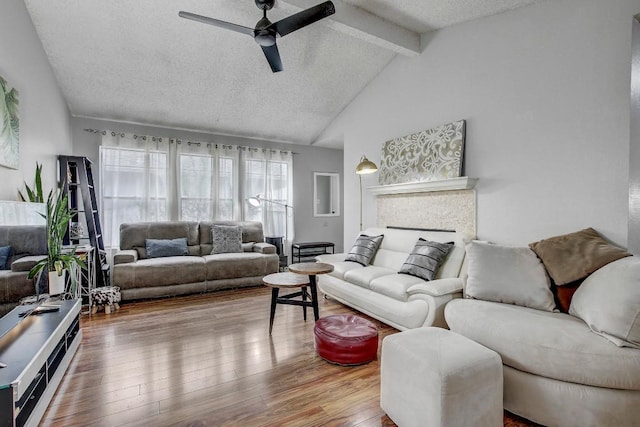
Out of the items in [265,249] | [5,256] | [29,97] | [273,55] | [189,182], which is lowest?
[265,249]

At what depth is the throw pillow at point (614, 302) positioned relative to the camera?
160 cm

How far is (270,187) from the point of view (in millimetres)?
5984

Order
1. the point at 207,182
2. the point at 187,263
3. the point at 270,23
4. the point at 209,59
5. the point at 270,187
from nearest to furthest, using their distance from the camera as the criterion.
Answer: the point at 270,23
the point at 209,59
the point at 187,263
the point at 207,182
the point at 270,187

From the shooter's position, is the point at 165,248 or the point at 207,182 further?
the point at 207,182

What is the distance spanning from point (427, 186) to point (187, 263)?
3304mm

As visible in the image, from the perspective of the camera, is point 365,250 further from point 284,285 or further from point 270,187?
point 270,187

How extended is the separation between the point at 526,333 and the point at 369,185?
3257mm

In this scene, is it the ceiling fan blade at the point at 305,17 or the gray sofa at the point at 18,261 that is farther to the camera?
the ceiling fan blade at the point at 305,17

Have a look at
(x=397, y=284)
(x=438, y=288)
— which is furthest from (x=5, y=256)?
(x=438, y=288)

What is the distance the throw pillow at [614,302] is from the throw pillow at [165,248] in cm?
461

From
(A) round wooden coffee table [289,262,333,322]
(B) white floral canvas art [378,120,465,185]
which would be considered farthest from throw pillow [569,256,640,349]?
(A) round wooden coffee table [289,262,333,322]

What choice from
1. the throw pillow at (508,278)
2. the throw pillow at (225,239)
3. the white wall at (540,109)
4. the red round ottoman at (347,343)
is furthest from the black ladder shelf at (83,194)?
the white wall at (540,109)

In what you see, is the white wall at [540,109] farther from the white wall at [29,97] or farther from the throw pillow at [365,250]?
the white wall at [29,97]

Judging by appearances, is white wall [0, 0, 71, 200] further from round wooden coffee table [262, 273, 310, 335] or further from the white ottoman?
the white ottoman
